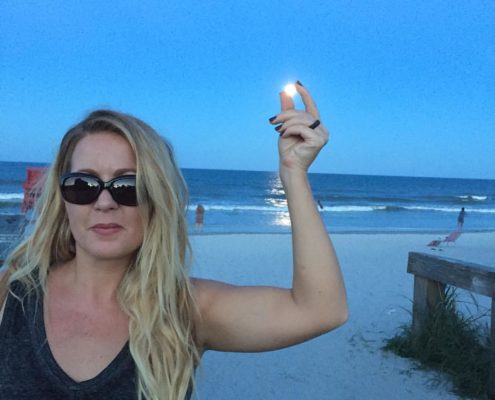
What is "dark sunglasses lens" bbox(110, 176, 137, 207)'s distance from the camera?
1.68 m

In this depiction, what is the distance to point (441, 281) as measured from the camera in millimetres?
4332

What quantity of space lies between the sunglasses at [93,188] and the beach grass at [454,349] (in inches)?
133

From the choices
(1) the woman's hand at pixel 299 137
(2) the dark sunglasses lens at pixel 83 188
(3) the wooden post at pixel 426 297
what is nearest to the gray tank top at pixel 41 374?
(2) the dark sunglasses lens at pixel 83 188

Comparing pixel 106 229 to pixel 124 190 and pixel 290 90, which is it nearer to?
pixel 124 190

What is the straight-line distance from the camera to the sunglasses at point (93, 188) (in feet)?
5.51

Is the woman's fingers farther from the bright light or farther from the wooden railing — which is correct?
the wooden railing

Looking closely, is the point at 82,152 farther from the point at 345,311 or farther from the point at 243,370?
the point at 243,370

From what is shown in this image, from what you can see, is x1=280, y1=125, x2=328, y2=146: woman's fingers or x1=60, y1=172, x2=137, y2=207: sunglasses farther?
x1=60, y1=172, x2=137, y2=207: sunglasses

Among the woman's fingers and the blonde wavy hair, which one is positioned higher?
the woman's fingers

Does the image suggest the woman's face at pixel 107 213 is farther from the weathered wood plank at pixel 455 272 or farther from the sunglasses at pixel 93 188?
the weathered wood plank at pixel 455 272

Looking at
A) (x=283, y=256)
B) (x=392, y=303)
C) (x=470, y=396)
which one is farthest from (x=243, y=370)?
(x=283, y=256)

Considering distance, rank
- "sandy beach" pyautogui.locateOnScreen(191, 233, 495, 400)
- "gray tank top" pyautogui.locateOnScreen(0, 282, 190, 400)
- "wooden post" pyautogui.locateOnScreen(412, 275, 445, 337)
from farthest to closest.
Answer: "wooden post" pyautogui.locateOnScreen(412, 275, 445, 337)
"sandy beach" pyautogui.locateOnScreen(191, 233, 495, 400)
"gray tank top" pyautogui.locateOnScreen(0, 282, 190, 400)

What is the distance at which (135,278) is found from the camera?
177 cm

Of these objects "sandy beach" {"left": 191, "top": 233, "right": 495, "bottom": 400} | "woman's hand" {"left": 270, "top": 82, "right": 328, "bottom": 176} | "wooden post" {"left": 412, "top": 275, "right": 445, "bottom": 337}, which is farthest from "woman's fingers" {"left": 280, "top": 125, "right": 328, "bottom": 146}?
"wooden post" {"left": 412, "top": 275, "right": 445, "bottom": 337}
